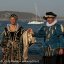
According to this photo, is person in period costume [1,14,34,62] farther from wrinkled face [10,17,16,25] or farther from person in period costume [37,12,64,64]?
person in period costume [37,12,64,64]

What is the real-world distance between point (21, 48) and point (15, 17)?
49.7 inches

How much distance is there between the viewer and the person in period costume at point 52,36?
12.4m

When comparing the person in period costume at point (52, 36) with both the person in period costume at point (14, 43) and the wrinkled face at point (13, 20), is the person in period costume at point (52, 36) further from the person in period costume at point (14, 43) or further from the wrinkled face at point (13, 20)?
the wrinkled face at point (13, 20)

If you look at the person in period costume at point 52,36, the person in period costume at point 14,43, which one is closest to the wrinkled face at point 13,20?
the person in period costume at point 14,43

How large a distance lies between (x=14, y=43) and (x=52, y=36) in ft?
4.97

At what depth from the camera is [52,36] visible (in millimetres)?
13000

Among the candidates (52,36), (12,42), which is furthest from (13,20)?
(52,36)

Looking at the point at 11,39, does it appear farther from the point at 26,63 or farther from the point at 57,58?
the point at 57,58

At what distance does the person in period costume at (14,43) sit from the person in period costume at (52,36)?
0.65 meters

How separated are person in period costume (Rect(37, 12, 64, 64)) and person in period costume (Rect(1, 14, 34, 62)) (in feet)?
2.12

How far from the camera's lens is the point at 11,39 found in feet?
45.3

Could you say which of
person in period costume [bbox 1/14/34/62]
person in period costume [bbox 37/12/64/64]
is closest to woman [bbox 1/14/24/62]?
person in period costume [bbox 1/14/34/62]

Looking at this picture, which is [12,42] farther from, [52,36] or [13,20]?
[52,36]

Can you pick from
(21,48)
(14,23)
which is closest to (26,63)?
(21,48)
